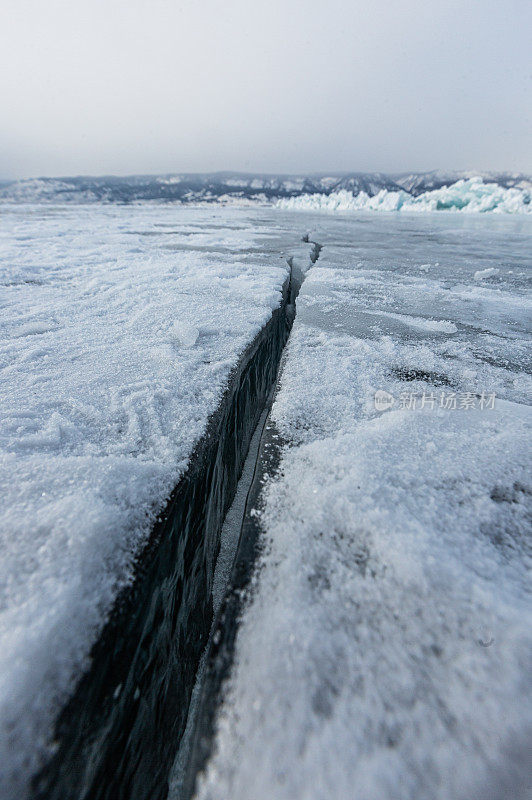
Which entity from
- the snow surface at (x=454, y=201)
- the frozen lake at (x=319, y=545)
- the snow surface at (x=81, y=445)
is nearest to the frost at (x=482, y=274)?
the frozen lake at (x=319, y=545)

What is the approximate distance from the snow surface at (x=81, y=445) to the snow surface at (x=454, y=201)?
137ft

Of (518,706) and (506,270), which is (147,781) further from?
(506,270)

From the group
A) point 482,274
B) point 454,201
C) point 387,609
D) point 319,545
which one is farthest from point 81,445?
point 454,201

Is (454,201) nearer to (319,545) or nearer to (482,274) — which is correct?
(482,274)

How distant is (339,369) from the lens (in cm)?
141

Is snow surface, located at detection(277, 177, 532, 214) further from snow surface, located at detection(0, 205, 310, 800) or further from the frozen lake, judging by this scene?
the frozen lake

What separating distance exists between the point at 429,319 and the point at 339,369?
1074mm

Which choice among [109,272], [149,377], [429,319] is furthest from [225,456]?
[109,272]

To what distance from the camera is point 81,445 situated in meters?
0.88

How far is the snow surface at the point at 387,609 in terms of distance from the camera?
428mm

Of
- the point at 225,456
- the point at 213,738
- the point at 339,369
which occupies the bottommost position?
the point at 225,456

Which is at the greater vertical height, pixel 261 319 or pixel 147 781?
pixel 261 319

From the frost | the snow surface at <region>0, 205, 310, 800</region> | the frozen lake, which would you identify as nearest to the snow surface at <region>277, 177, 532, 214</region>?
the frost

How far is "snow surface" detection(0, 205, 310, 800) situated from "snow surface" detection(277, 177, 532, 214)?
41743mm
